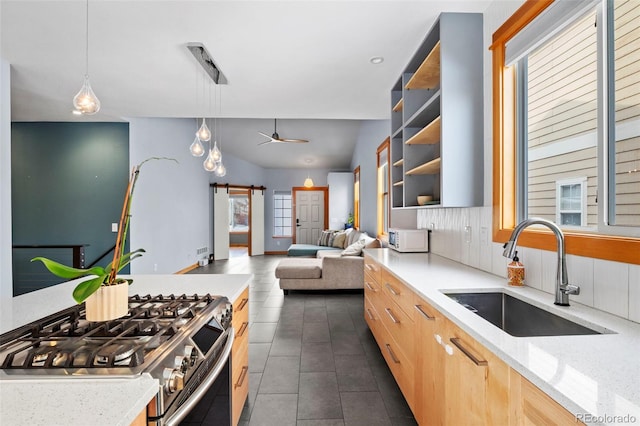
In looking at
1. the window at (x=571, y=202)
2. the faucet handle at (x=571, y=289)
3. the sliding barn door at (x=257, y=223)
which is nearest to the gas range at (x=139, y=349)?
the faucet handle at (x=571, y=289)

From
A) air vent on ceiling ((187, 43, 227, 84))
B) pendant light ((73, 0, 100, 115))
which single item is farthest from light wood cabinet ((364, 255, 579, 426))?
air vent on ceiling ((187, 43, 227, 84))

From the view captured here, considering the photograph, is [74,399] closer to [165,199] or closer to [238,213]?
[165,199]

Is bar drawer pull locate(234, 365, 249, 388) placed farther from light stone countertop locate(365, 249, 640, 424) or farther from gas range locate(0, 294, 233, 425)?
light stone countertop locate(365, 249, 640, 424)

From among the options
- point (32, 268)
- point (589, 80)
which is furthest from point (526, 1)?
point (32, 268)

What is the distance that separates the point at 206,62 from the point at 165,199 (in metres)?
3.49

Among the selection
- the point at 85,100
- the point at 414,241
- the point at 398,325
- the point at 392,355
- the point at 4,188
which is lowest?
the point at 392,355

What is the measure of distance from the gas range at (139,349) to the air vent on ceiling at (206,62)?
7.20 feet

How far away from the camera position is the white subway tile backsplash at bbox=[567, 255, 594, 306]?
1.29 metres

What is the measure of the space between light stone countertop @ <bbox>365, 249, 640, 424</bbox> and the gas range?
95 cm

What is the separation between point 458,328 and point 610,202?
812 mm

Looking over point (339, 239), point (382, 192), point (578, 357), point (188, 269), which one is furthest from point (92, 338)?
point (339, 239)

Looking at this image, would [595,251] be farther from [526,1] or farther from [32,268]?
[32,268]

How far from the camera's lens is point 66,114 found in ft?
14.8

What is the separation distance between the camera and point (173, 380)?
34.3 inches
